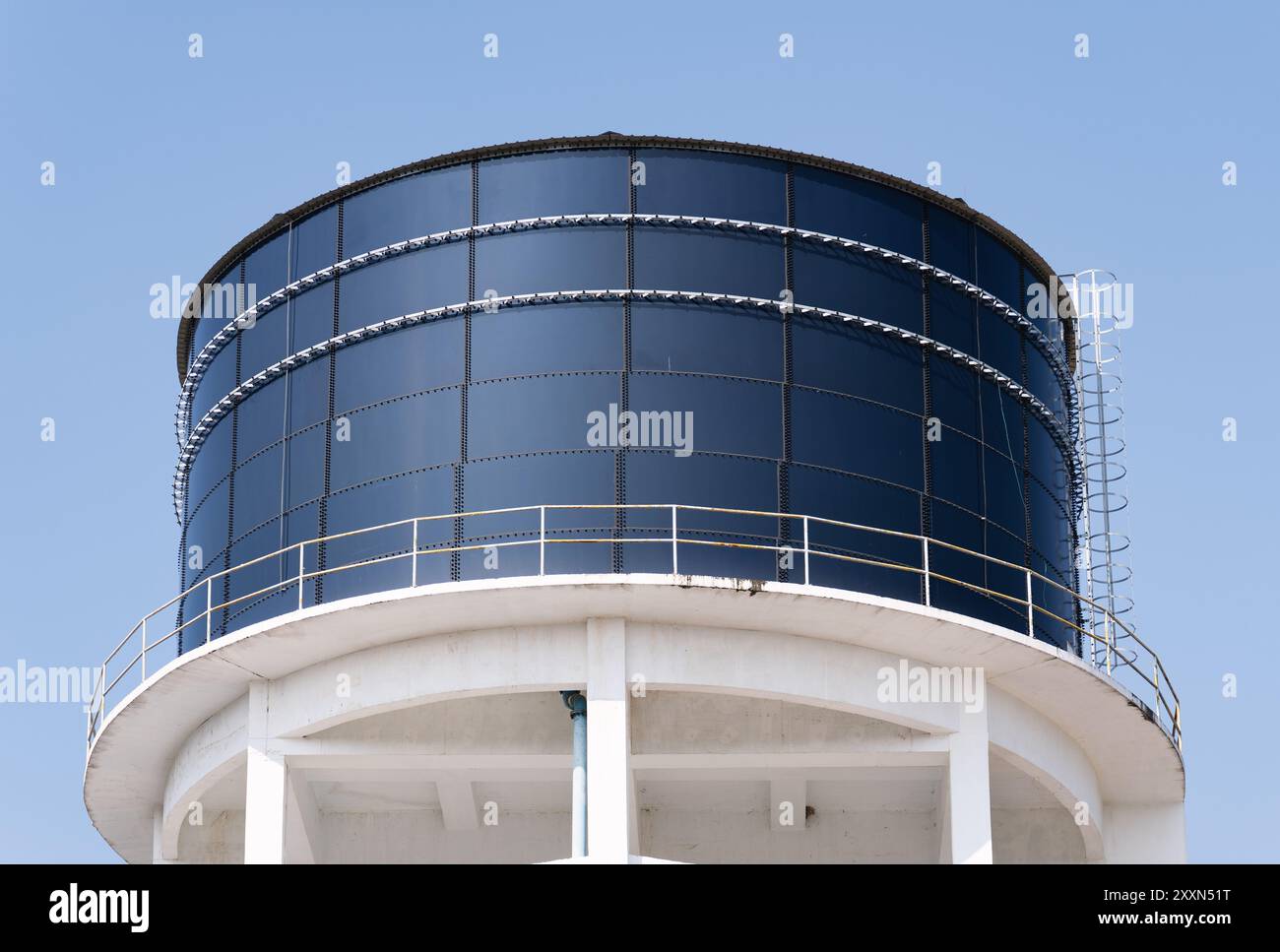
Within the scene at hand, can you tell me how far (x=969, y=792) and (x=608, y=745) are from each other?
3.81m

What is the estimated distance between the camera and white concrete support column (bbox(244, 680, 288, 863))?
24062 millimetres

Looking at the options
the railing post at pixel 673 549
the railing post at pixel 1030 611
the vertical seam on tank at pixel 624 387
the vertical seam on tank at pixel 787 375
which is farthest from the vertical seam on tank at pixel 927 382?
the vertical seam on tank at pixel 624 387

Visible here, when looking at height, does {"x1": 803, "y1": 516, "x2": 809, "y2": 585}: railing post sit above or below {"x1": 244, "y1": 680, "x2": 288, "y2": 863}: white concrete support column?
above

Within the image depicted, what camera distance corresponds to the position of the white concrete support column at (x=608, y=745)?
22594mm

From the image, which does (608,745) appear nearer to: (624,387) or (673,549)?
(673,549)

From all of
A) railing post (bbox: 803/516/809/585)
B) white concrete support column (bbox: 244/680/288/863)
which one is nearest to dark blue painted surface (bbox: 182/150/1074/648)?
railing post (bbox: 803/516/809/585)

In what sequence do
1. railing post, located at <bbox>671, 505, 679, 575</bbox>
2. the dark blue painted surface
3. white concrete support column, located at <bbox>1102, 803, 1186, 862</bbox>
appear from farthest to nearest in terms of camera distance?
white concrete support column, located at <bbox>1102, 803, 1186, 862</bbox>
the dark blue painted surface
railing post, located at <bbox>671, 505, 679, 575</bbox>

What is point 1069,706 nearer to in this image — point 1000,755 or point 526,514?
point 1000,755

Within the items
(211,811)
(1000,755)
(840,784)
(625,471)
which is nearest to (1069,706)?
(1000,755)

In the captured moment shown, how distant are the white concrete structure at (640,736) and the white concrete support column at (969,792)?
2 cm

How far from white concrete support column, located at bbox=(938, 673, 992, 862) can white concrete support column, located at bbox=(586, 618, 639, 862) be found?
3242mm

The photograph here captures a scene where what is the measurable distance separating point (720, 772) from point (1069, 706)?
3.75 meters

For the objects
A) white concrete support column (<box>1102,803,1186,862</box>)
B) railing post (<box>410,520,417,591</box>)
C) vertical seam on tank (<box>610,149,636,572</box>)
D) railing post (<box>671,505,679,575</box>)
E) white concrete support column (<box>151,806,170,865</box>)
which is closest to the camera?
railing post (<box>671,505,679,575</box>)

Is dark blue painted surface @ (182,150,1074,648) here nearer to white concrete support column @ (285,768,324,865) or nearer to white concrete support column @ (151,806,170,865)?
white concrete support column @ (285,768,324,865)
